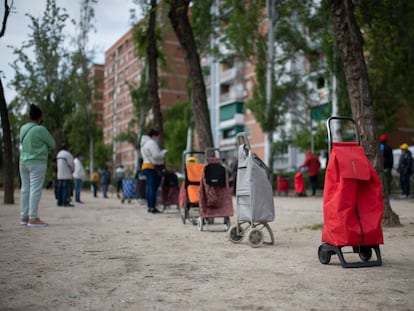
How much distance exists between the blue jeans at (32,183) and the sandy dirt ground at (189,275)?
1.15 meters

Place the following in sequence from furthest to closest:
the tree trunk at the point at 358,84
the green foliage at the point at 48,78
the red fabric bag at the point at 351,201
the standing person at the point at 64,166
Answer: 1. the green foliage at the point at 48,78
2. the standing person at the point at 64,166
3. the tree trunk at the point at 358,84
4. the red fabric bag at the point at 351,201

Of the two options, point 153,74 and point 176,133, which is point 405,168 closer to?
point 153,74

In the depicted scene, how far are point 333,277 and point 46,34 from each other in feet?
102

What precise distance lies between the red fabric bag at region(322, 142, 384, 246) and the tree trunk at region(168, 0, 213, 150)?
8217mm

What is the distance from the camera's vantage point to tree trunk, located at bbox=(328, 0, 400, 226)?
326 inches

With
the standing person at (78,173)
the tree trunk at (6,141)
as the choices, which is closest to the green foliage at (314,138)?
the standing person at (78,173)

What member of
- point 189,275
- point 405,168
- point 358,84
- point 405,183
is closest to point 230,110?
point 405,183

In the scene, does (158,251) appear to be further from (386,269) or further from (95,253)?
(386,269)

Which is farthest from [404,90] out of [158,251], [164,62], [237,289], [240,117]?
[240,117]

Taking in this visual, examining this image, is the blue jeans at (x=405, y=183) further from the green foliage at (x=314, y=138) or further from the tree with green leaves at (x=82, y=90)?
the tree with green leaves at (x=82, y=90)

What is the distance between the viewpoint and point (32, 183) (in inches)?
334

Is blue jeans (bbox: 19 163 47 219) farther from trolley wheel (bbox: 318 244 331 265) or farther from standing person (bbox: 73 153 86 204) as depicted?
standing person (bbox: 73 153 86 204)

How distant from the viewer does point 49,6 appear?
1171 inches

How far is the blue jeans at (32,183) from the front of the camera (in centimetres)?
848
